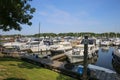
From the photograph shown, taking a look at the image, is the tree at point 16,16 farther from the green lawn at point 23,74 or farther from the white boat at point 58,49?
the white boat at point 58,49

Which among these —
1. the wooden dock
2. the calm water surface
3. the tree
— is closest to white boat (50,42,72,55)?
the calm water surface

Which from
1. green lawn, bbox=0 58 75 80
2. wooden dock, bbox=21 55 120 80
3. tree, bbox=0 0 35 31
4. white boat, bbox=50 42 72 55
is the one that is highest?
tree, bbox=0 0 35 31

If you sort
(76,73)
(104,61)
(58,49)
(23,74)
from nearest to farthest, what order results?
1. (23,74)
2. (76,73)
3. (104,61)
4. (58,49)

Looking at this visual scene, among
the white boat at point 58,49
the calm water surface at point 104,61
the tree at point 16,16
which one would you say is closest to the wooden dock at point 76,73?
the tree at point 16,16

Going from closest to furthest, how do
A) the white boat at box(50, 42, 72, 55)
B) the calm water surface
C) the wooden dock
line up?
the wooden dock, the calm water surface, the white boat at box(50, 42, 72, 55)

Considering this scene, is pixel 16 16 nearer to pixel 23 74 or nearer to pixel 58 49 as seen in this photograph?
pixel 23 74

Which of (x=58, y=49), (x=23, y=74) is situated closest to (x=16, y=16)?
(x=23, y=74)

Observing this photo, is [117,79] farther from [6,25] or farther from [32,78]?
[6,25]

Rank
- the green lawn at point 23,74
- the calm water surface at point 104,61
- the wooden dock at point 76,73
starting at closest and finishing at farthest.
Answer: the green lawn at point 23,74
the wooden dock at point 76,73
the calm water surface at point 104,61

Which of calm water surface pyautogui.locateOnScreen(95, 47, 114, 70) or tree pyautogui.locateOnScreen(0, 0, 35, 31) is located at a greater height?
tree pyautogui.locateOnScreen(0, 0, 35, 31)

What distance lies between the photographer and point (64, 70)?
2333cm

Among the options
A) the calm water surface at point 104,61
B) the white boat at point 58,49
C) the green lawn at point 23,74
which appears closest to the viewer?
the green lawn at point 23,74

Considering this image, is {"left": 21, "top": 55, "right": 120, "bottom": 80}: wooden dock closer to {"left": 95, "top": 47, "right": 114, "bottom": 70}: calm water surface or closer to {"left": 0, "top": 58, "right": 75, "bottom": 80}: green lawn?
{"left": 0, "top": 58, "right": 75, "bottom": 80}: green lawn

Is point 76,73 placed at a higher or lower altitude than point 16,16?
lower
